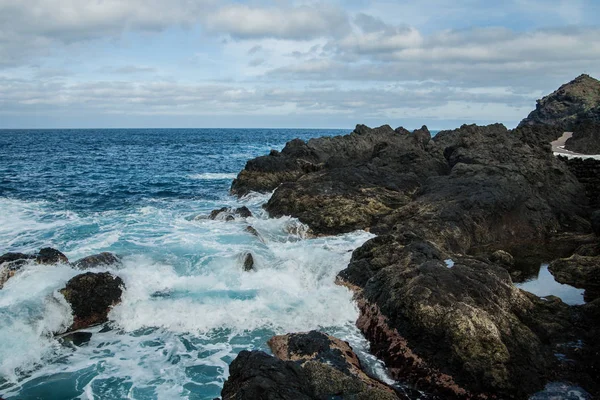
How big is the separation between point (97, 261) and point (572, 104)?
78850mm

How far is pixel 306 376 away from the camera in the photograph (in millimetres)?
8094

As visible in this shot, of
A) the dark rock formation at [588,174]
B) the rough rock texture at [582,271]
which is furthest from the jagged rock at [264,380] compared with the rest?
the dark rock formation at [588,174]

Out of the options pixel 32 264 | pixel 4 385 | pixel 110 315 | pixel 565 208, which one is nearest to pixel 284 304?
pixel 110 315

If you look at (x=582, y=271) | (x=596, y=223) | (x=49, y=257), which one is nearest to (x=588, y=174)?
(x=596, y=223)

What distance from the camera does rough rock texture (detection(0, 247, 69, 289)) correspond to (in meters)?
13.9

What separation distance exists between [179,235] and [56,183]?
22528mm

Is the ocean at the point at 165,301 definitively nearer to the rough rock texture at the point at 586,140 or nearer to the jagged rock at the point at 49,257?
A: the jagged rock at the point at 49,257

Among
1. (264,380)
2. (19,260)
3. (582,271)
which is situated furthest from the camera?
(19,260)

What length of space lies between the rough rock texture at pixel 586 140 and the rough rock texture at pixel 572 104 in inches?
1185

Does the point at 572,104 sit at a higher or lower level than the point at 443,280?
higher

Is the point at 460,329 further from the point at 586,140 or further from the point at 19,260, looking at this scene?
the point at 586,140

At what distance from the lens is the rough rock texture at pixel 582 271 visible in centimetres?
1276

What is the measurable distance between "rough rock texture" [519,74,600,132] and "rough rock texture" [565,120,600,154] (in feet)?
98.8

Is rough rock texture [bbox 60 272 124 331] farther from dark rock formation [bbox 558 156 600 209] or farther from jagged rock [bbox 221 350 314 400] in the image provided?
dark rock formation [bbox 558 156 600 209]
